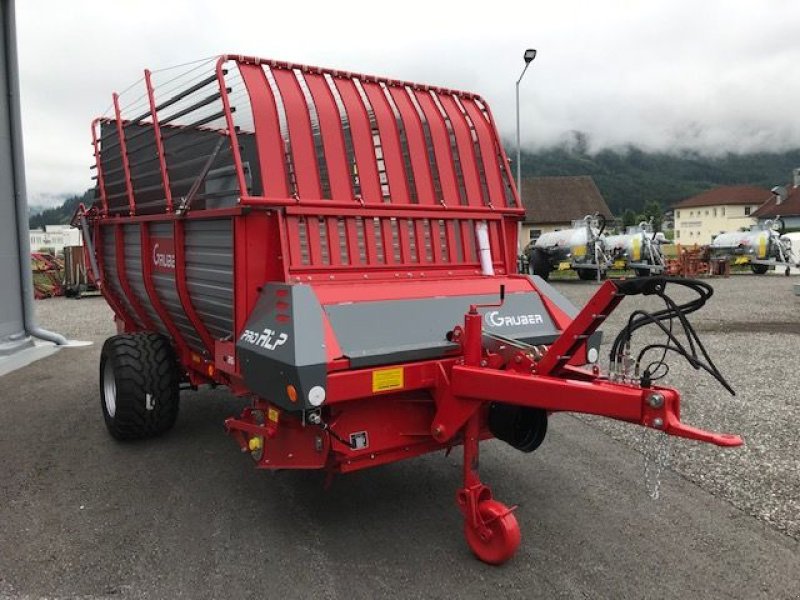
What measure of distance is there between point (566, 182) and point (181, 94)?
51.4m

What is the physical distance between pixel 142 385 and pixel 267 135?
236 centimetres

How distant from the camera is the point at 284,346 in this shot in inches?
123

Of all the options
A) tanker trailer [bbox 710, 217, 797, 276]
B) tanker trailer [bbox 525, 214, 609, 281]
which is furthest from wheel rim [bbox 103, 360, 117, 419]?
tanker trailer [bbox 710, 217, 797, 276]

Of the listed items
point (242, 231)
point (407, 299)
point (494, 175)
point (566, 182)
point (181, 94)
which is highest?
point (566, 182)

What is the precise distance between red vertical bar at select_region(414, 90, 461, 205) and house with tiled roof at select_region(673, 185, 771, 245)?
298 feet

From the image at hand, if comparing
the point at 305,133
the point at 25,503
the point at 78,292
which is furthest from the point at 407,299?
the point at 78,292

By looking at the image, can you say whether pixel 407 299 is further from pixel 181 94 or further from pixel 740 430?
pixel 740 430

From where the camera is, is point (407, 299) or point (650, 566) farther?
point (407, 299)

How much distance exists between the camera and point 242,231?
3.47 metres

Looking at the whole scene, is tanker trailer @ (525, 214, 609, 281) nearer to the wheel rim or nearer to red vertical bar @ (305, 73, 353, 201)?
the wheel rim

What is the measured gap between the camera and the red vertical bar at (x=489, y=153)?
4535mm

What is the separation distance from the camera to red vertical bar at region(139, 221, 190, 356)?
4.78m

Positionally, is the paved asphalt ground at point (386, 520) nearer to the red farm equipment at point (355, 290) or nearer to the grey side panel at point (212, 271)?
the red farm equipment at point (355, 290)

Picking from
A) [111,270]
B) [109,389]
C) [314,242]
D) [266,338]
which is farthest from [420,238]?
[111,270]
